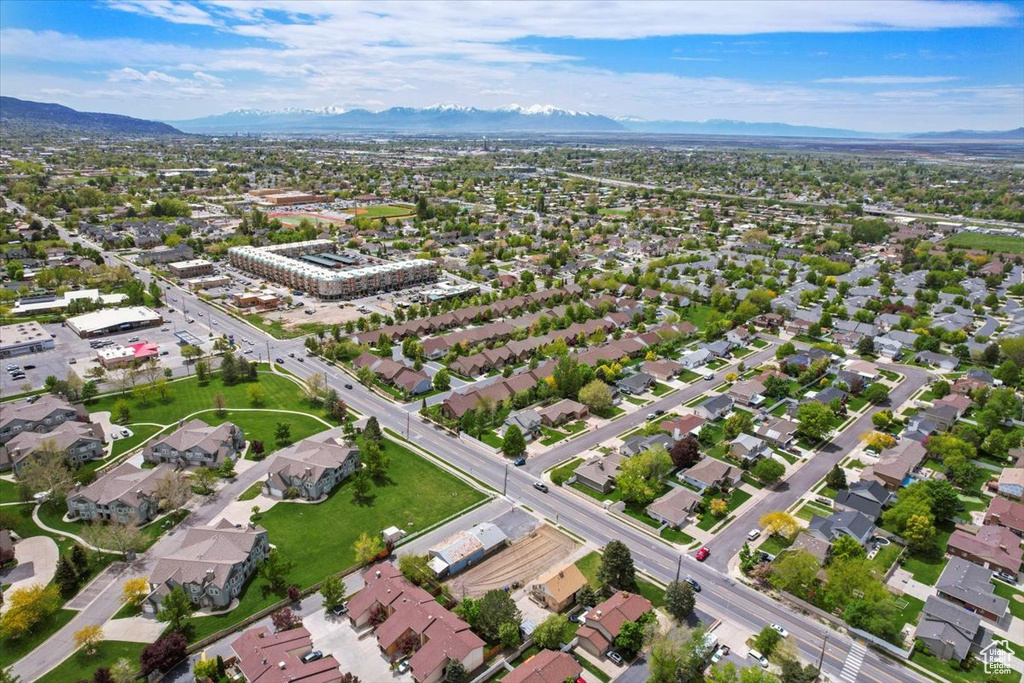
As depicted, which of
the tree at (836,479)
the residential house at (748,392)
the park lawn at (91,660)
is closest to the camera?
the park lawn at (91,660)

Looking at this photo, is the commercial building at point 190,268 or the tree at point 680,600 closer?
the tree at point 680,600

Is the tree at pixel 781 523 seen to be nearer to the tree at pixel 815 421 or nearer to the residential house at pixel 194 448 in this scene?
the tree at pixel 815 421

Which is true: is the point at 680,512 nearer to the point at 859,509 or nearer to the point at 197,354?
the point at 859,509

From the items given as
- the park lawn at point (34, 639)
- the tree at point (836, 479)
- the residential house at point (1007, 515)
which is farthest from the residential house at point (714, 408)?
the park lawn at point (34, 639)

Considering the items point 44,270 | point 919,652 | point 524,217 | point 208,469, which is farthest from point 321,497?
point 524,217

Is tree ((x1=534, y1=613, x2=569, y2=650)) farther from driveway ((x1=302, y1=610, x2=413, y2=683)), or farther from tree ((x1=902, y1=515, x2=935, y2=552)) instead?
tree ((x1=902, y1=515, x2=935, y2=552))

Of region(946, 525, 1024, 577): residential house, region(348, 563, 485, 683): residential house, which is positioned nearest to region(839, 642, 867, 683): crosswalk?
region(946, 525, 1024, 577): residential house
